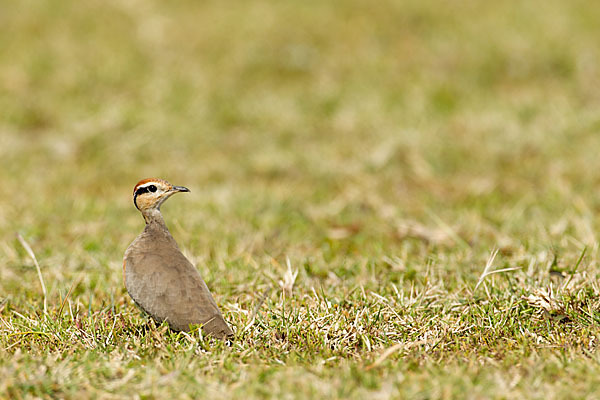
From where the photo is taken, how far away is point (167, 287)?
13.2 feet

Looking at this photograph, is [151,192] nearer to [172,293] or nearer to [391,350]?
[172,293]

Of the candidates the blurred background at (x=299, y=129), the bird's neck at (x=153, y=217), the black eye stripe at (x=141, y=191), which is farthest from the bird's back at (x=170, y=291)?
the blurred background at (x=299, y=129)

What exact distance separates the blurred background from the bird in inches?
38.1

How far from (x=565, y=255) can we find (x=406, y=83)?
647 cm

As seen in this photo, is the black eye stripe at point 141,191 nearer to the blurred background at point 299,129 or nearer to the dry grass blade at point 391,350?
the blurred background at point 299,129

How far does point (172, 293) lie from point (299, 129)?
6.40 meters

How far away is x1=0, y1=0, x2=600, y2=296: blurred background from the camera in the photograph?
21.1ft

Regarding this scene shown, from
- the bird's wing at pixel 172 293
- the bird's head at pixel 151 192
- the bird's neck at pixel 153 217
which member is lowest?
the bird's wing at pixel 172 293

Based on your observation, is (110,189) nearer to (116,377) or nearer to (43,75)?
(43,75)

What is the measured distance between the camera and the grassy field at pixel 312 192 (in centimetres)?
372

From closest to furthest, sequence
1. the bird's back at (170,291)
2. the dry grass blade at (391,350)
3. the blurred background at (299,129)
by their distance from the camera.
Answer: the dry grass blade at (391,350) < the bird's back at (170,291) < the blurred background at (299,129)

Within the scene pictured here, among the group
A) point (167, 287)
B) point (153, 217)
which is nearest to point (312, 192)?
point (153, 217)

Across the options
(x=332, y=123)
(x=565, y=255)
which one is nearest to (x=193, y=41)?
(x=332, y=123)

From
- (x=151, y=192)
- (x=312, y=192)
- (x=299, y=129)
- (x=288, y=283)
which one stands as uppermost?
(x=151, y=192)
